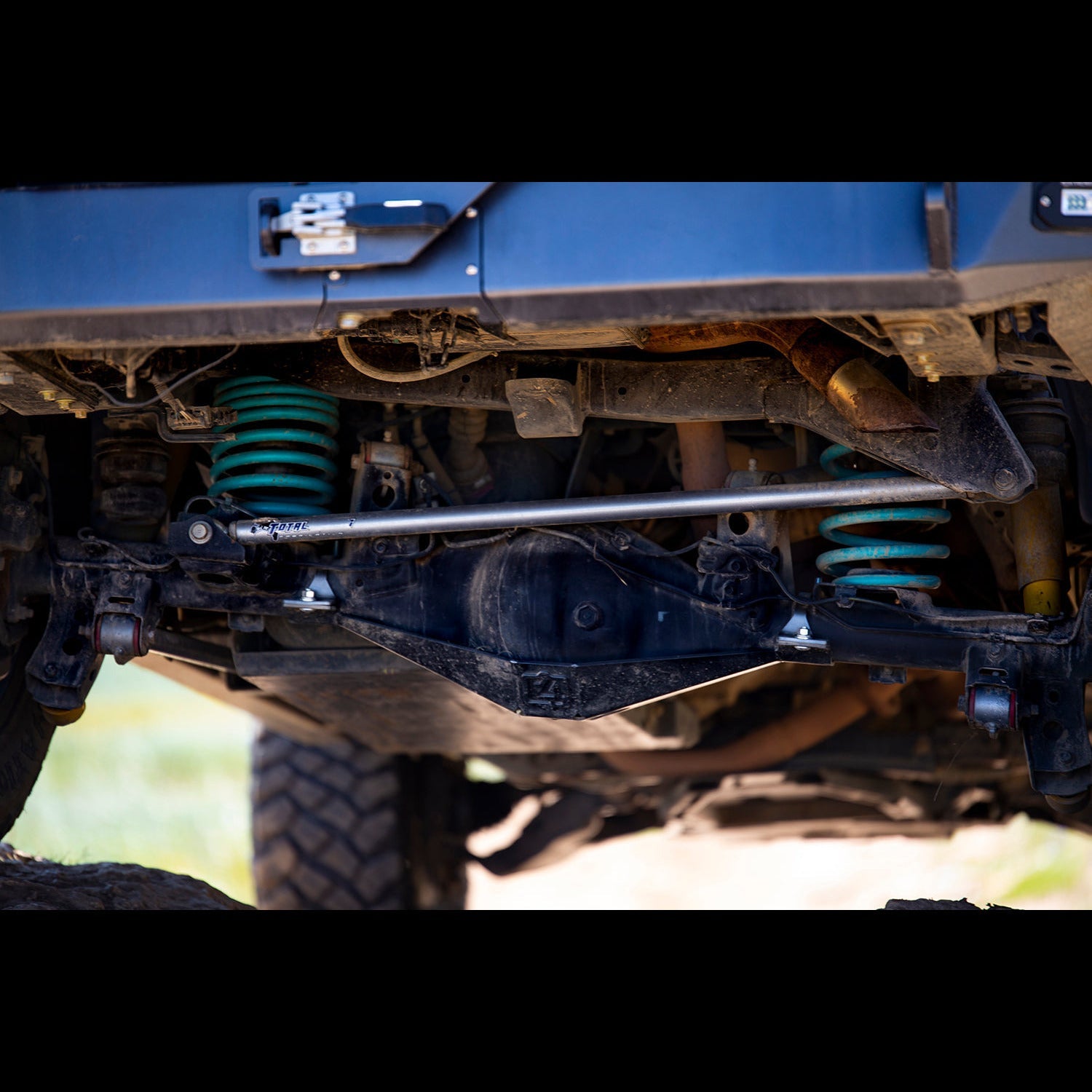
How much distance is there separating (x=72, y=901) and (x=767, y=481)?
1.83m

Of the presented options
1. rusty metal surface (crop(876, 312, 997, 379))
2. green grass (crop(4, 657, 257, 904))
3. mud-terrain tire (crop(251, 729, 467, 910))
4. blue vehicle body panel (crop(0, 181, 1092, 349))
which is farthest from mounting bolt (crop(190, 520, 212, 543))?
green grass (crop(4, 657, 257, 904))

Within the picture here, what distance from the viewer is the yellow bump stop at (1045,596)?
3035 millimetres

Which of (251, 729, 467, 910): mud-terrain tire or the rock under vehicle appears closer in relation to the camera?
the rock under vehicle

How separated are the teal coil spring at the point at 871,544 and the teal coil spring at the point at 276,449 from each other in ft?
3.54

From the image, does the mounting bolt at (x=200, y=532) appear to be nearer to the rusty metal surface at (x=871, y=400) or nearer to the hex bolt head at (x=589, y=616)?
the hex bolt head at (x=589, y=616)

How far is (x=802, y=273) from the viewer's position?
2.21 m

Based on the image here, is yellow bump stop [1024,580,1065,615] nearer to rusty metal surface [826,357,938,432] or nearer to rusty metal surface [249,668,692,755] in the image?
rusty metal surface [826,357,938,432]

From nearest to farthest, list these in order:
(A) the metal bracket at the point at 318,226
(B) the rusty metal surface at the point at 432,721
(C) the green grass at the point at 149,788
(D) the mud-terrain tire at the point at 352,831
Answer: (A) the metal bracket at the point at 318,226 < (B) the rusty metal surface at the point at 432,721 < (D) the mud-terrain tire at the point at 352,831 < (C) the green grass at the point at 149,788

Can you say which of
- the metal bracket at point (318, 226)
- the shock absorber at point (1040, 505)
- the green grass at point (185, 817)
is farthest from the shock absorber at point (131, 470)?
the green grass at point (185, 817)

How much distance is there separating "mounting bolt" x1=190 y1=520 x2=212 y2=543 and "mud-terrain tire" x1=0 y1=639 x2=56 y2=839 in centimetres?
63

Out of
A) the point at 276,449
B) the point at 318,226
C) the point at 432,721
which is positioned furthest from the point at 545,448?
the point at 318,226

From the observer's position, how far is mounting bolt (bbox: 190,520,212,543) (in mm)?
3027

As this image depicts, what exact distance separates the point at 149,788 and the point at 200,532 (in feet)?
25.9

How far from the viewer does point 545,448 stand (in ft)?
11.1
